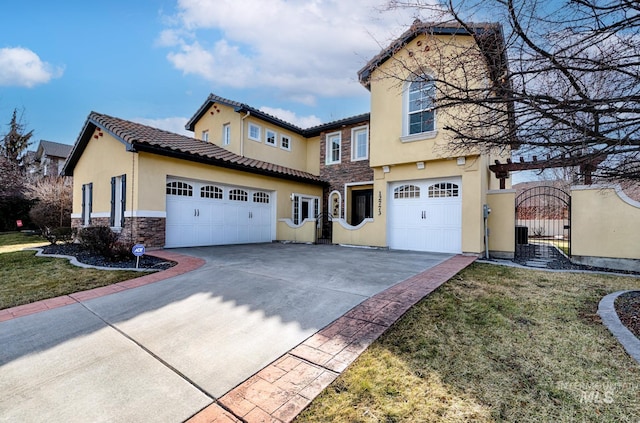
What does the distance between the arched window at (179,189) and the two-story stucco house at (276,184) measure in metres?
0.04

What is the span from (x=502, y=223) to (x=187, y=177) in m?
11.3

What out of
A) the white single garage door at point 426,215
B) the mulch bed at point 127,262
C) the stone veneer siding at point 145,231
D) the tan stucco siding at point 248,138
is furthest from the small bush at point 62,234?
the white single garage door at point 426,215

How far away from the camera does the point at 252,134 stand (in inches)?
596

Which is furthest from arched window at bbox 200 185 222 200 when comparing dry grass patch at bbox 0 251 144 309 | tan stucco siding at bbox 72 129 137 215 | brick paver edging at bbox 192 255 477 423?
brick paver edging at bbox 192 255 477 423

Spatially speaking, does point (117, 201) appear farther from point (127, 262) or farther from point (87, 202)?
point (127, 262)

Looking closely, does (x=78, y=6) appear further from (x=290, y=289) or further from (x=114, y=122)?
(x=290, y=289)

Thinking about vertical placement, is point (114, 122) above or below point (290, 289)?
above

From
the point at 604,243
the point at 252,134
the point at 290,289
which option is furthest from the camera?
the point at 252,134

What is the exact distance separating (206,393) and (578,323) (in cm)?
470

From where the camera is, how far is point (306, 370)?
2.73 metres

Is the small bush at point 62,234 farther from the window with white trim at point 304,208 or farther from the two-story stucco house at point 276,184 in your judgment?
the window with white trim at point 304,208

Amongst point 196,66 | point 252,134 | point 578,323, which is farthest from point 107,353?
point 196,66

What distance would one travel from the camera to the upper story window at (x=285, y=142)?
655 inches

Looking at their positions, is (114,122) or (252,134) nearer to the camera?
(114,122)
